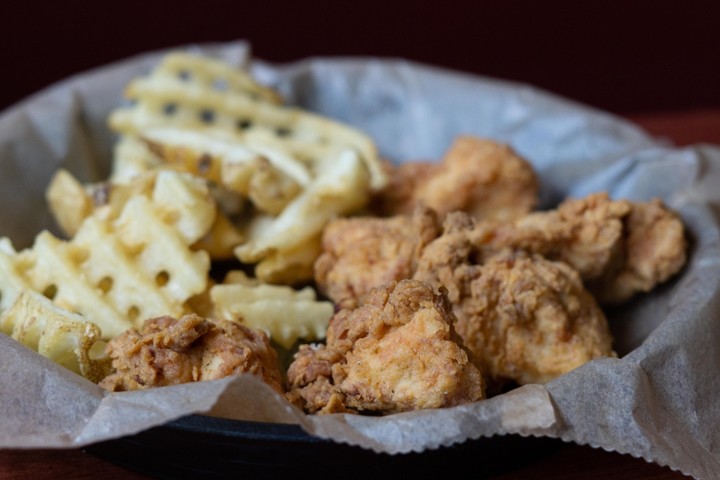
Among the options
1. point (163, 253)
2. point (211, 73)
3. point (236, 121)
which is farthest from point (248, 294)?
point (211, 73)

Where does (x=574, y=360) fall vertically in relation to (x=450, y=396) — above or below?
below

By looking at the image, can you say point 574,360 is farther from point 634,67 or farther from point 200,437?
point 634,67

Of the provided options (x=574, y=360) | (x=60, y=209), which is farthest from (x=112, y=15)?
(x=574, y=360)

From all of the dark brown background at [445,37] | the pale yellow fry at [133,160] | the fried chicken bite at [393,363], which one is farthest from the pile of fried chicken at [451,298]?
the dark brown background at [445,37]

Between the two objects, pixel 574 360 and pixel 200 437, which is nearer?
pixel 200 437

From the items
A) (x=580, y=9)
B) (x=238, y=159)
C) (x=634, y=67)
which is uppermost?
(x=238, y=159)

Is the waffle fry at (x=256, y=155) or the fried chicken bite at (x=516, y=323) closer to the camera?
the fried chicken bite at (x=516, y=323)

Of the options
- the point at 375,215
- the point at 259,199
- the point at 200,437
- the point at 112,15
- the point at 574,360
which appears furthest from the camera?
the point at 112,15

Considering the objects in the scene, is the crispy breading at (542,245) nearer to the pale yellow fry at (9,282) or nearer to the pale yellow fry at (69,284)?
the pale yellow fry at (69,284)
